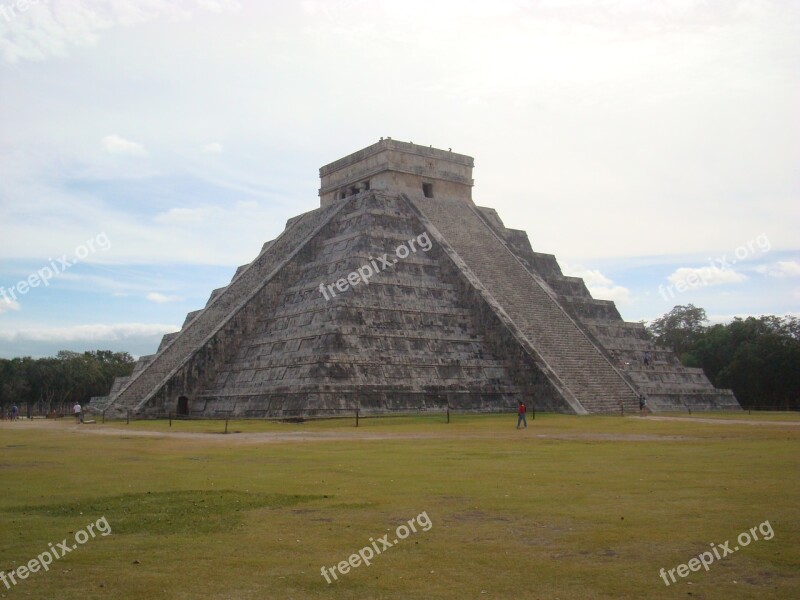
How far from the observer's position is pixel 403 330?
32.3 m

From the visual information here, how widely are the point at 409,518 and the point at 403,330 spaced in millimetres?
22651

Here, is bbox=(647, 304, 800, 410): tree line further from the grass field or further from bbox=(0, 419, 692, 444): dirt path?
the grass field

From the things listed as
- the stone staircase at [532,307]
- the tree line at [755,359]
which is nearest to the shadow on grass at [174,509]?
the stone staircase at [532,307]

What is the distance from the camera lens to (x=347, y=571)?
752 centimetres

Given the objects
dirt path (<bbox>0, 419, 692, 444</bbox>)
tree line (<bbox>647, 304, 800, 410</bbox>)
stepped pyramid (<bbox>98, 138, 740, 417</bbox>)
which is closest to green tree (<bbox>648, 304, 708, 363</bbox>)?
tree line (<bbox>647, 304, 800, 410</bbox>)

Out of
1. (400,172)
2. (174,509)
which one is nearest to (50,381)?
(400,172)

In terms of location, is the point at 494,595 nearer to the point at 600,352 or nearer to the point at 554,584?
the point at 554,584

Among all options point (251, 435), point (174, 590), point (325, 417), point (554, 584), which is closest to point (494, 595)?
point (554, 584)

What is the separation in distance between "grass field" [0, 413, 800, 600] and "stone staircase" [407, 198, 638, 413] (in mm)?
13168

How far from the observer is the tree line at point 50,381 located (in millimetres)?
71125

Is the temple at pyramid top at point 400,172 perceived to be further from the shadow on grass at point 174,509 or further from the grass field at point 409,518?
the shadow on grass at point 174,509

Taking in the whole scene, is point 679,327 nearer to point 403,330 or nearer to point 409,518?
point 403,330

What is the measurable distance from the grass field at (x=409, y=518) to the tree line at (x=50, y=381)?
57.4m

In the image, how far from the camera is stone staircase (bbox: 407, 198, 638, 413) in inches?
1248
